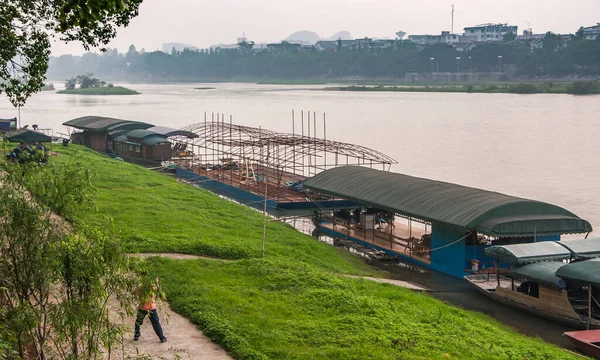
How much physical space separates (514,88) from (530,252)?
96827mm

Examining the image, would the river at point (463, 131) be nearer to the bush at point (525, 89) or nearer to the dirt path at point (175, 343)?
the bush at point (525, 89)

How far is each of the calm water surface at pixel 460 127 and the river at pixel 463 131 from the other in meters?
0.08

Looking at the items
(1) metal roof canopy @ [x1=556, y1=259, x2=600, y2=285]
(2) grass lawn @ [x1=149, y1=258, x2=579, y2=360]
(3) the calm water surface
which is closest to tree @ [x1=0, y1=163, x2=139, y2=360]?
(2) grass lawn @ [x1=149, y1=258, x2=579, y2=360]

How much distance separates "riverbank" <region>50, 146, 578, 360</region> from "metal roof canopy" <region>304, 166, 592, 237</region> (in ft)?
8.58

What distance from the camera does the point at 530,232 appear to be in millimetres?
22500

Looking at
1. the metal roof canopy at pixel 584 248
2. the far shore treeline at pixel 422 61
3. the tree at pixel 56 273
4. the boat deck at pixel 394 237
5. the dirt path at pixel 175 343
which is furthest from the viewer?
the far shore treeline at pixel 422 61

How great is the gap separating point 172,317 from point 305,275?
4.28 metres

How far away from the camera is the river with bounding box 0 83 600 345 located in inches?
1565

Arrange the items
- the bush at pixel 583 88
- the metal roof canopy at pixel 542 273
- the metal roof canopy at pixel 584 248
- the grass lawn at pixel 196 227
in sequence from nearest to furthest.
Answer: the metal roof canopy at pixel 542 273
the metal roof canopy at pixel 584 248
the grass lawn at pixel 196 227
the bush at pixel 583 88

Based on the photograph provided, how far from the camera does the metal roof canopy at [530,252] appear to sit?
67.7ft

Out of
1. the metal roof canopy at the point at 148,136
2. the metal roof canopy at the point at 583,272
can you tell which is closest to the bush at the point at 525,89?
the metal roof canopy at the point at 148,136

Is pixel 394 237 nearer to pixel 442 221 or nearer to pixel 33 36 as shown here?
pixel 442 221

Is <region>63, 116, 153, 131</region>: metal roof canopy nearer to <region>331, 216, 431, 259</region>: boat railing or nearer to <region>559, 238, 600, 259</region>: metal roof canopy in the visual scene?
<region>331, 216, 431, 259</region>: boat railing

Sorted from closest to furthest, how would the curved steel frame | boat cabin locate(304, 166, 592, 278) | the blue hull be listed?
1. boat cabin locate(304, 166, 592, 278)
2. the blue hull
3. the curved steel frame
